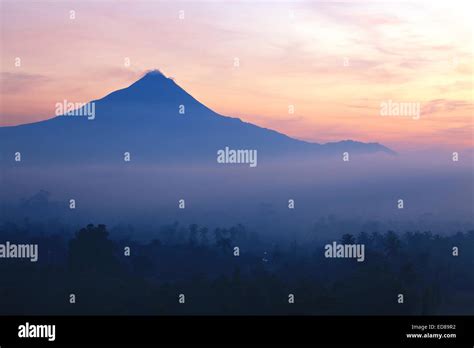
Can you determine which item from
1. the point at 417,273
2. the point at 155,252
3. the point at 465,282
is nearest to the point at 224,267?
the point at 155,252

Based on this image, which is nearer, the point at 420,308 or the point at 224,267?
the point at 420,308
